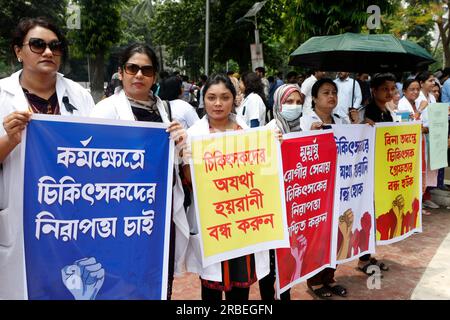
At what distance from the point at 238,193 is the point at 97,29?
15.3 meters

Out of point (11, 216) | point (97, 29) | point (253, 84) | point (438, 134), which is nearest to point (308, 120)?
point (11, 216)

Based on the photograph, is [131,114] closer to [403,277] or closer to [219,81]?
[219,81]

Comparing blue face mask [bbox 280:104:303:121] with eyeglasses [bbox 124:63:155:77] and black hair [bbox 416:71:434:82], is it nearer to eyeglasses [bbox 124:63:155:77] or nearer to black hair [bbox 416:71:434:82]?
eyeglasses [bbox 124:63:155:77]

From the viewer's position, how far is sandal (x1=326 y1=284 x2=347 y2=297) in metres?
3.53

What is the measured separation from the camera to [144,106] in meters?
2.47

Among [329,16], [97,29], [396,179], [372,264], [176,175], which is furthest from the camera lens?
[97,29]

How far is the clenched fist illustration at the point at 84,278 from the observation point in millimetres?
2199

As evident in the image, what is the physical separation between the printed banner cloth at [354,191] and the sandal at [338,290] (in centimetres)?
28

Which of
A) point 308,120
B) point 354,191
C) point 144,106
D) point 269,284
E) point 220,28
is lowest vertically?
point 269,284

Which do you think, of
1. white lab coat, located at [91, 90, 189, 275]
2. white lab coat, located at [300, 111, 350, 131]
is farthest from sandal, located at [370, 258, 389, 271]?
white lab coat, located at [91, 90, 189, 275]

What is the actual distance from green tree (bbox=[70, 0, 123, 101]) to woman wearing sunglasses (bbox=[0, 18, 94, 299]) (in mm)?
14677

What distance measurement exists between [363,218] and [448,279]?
1101 millimetres

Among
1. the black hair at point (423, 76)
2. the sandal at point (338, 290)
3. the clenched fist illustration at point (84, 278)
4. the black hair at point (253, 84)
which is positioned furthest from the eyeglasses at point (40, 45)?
the black hair at point (423, 76)
